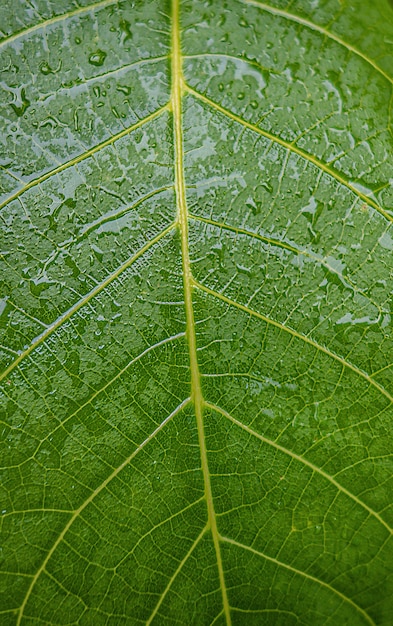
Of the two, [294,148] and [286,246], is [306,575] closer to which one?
[286,246]

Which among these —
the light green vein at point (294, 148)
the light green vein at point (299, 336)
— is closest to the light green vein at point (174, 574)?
the light green vein at point (299, 336)

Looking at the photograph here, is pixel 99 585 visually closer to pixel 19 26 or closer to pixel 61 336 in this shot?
pixel 61 336

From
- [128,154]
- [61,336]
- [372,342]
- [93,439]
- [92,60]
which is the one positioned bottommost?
[93,439]

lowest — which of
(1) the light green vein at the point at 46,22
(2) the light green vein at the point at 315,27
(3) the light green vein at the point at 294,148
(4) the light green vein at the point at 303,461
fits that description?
(4) the light green vein at the point at 303,461

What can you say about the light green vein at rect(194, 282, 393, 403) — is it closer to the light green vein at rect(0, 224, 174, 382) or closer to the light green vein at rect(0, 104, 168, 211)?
the light green vein at rect(0, 224, 174, 382)

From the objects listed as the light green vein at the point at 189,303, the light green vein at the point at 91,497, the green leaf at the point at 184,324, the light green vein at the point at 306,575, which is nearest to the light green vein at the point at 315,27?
the green leaf at the point at 184,324

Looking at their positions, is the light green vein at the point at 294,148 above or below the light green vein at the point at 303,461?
above

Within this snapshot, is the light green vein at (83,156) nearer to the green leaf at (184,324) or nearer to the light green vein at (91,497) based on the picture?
the green leaf at (184,324)

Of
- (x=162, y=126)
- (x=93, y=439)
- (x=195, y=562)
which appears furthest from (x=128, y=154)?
(x=195, y=562)
